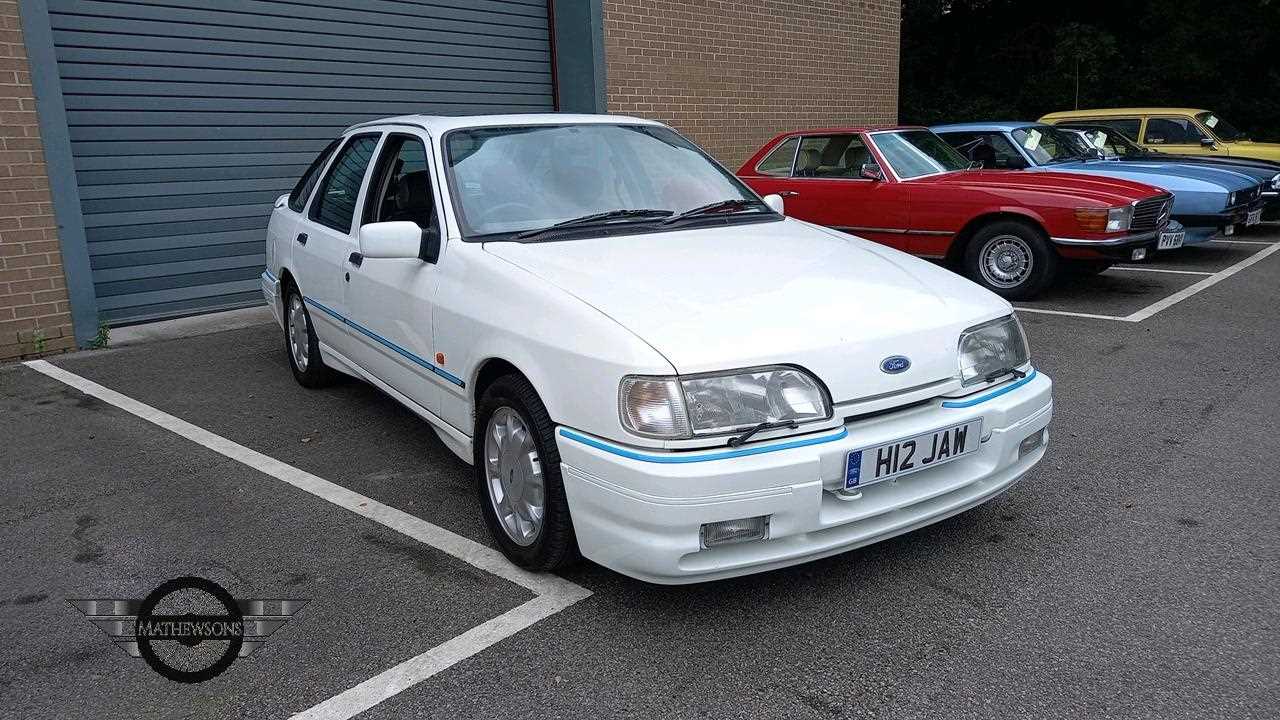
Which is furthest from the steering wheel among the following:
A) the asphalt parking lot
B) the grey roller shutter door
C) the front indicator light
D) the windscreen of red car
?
the windscreen of red car

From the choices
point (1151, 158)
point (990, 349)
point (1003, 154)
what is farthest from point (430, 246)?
point (1151, 158)

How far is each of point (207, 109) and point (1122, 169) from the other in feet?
28.9

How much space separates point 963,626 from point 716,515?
0.88m

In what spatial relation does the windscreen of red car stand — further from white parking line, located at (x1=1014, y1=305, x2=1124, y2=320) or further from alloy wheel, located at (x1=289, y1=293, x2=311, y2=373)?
alloy wheel, located at (x1=289, y1=293, x2=311, y2=373)

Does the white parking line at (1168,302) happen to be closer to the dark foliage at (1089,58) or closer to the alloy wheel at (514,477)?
the alloy wheel at (514,477)

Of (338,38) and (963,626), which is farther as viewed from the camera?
(338,38)

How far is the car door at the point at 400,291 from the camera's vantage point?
379 cm

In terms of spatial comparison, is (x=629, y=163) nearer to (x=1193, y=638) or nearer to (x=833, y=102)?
(x=1193, y=638)

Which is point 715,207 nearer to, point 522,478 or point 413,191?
point 413,191

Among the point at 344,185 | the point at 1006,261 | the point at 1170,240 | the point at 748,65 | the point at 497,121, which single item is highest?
the point at 748,65

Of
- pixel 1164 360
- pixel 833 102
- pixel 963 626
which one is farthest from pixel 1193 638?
pixel 833 102

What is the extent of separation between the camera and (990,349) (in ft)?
10.8

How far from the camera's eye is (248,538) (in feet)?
12.0

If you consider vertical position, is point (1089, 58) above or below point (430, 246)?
above
